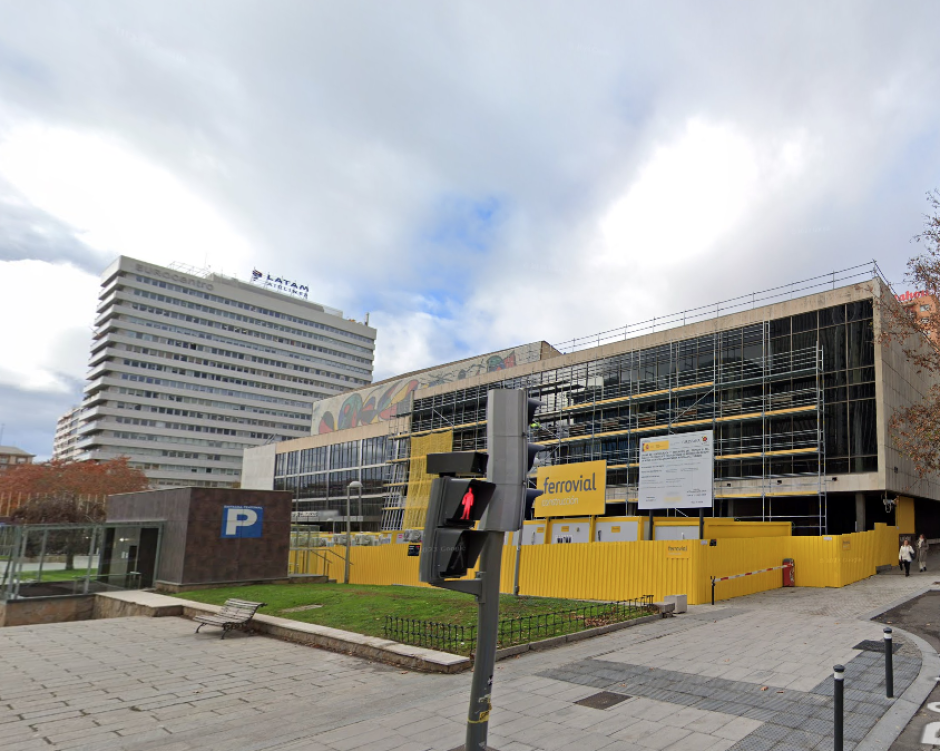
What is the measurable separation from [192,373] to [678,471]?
11913 cm

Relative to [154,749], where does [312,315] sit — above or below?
above

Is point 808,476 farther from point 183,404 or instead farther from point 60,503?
point 183,404

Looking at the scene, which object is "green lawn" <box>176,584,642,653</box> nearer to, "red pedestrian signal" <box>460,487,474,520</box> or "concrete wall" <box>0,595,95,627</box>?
"concrete wall" <box>0,595,95,627</box>

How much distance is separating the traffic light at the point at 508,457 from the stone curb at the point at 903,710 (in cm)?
446

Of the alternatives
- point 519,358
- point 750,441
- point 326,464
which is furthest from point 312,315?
point 750,441

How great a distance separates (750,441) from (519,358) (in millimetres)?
27000

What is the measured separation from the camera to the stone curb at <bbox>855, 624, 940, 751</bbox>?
6363 millimetres

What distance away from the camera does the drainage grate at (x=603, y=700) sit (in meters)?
7.84

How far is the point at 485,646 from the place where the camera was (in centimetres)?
504

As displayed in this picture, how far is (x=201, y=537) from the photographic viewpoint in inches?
928

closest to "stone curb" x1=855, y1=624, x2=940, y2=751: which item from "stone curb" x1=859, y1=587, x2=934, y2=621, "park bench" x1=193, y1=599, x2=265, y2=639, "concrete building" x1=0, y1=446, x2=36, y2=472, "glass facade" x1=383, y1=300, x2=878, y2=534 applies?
"stone curb" x1=859, y1=587, x2=934, y2=621

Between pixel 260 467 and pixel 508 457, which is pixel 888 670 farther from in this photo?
pixel 260 467

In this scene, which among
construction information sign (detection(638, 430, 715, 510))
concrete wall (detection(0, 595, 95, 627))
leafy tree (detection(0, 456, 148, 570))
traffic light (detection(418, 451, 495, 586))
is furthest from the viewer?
leafy tree (detection(0, 456, 148, 570))

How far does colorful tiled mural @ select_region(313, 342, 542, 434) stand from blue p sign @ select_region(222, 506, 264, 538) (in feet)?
122
